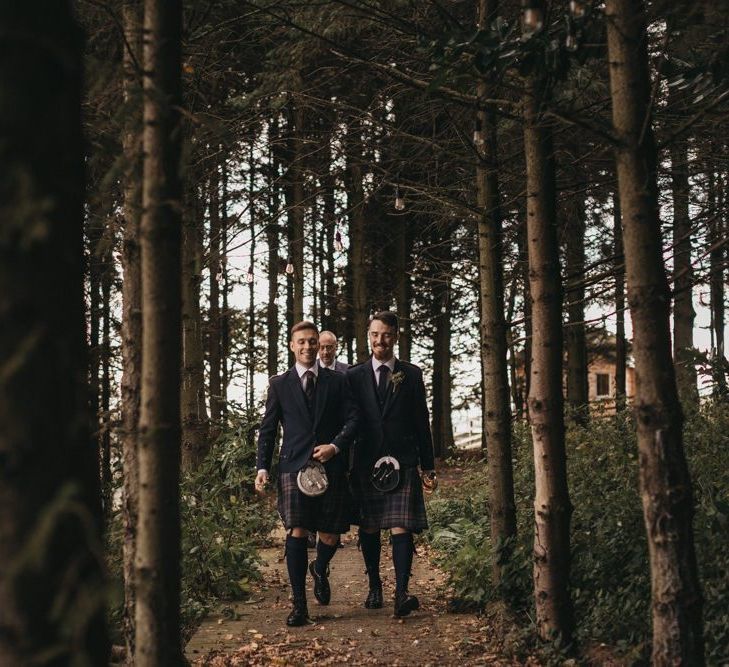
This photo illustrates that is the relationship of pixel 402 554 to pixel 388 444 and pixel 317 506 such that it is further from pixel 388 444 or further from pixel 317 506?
pixel 388 444

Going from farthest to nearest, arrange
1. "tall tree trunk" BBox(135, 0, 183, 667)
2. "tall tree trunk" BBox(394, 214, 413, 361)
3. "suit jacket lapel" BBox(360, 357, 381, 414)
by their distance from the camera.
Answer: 1. "tall tree trunk" BBox(394, 214, 413, 361)
2. "suit jacket lapel" BBox(360, 357, 381, 414)
3. "tall tree trunk" BBox(135, 0, 183, 667)

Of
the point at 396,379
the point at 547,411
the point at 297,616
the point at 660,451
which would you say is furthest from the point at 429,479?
the point at 660,451

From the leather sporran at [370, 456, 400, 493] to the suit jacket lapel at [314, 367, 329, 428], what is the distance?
62 centimetres

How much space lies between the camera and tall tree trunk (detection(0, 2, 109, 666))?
1919 millimetres

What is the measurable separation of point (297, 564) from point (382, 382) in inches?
64.1

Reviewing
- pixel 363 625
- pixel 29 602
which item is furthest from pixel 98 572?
pixel 363 625

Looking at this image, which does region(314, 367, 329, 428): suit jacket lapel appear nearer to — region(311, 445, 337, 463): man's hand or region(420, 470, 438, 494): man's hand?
region(311, 445, 337, 463): man's hand

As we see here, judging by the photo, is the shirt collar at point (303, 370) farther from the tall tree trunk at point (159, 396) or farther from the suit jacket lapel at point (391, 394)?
the tall tree trunk at point (159, 396)

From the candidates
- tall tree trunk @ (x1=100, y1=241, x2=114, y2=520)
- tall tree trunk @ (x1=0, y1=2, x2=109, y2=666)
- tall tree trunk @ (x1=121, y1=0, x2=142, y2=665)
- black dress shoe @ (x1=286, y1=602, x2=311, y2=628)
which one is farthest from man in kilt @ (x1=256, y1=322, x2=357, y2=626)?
tall tree trunk @ (x1=0, y1=2, x2=109, y2=666)

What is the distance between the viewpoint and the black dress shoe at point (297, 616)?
6945 mm

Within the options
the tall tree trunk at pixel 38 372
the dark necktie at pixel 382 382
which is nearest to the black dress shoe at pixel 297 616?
the dark necktie at pixel 382 382

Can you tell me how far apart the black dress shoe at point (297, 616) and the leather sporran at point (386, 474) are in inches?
44.0

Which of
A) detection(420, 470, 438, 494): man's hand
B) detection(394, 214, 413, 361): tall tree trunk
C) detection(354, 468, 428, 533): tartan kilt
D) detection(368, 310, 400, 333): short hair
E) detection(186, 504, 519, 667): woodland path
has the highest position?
detection(394, 214, 413, 361): tall tree trunk

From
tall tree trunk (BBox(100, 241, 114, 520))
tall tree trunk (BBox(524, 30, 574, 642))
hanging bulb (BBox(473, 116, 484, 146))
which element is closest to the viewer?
tall tree trunk (BBox(524, 30, 574, 642))
